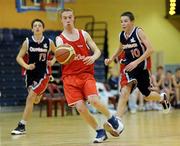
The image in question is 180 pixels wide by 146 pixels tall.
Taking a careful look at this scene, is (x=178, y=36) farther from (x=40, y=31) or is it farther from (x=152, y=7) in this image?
(x=40, y=31)

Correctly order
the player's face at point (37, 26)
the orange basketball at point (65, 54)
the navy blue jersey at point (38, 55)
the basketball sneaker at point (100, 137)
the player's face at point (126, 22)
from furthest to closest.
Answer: the navy blue jersey at point (38, 55) < the player's face at point (37, 26) < the player's face at point (126, 22) < the basketball sneaker at point (100, 137) < the orange basketball at point (65, 54)

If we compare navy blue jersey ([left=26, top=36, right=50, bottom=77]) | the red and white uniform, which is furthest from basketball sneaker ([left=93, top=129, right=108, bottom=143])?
navy blue jersey ([left=26, top=36, right=50, bottom=77])

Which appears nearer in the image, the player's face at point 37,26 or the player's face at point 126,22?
the player's face at point 126,22

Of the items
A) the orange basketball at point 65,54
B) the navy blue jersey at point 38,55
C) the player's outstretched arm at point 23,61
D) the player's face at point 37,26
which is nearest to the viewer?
the orange basketball at point 65,54

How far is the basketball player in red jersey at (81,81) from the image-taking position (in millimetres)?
6676

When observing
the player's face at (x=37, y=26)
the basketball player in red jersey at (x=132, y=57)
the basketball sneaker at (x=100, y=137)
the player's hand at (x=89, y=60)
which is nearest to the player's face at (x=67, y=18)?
the player's hand at (x=89, y=60)

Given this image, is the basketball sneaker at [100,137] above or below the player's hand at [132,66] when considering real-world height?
below

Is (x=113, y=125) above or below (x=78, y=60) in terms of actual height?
below

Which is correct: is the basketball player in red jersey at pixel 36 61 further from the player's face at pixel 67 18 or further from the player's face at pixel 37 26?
the player's face at pixel 67 18

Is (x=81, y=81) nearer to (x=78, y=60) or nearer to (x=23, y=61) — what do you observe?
(x=78, y=60)

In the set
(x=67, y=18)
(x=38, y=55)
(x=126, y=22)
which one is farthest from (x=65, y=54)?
(x=38, y=55)

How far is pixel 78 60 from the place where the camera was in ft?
22.2

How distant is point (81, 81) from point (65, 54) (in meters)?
0.44

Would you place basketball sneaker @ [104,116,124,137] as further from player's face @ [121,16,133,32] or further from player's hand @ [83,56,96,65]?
player's face @ [121,16,133,32]
